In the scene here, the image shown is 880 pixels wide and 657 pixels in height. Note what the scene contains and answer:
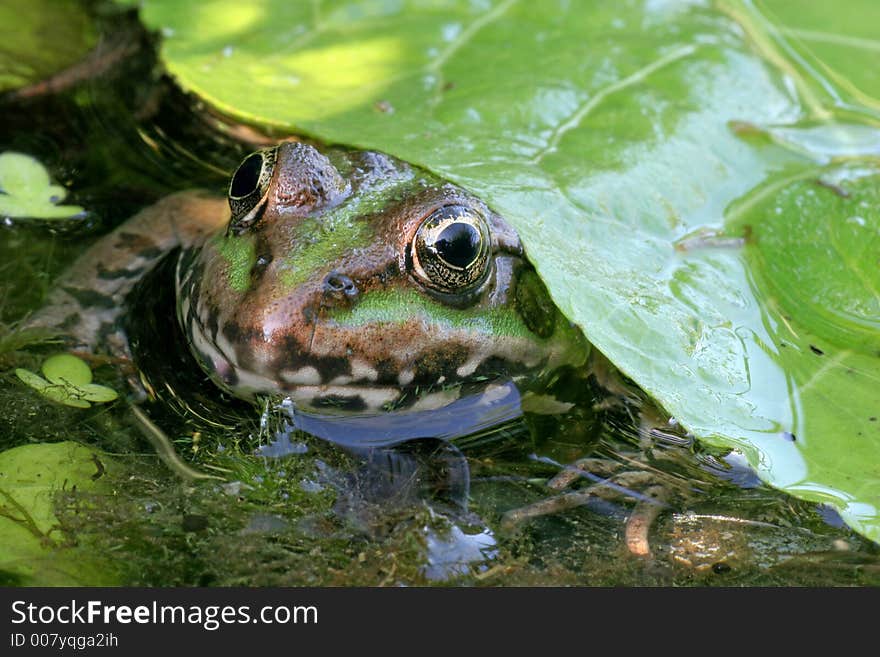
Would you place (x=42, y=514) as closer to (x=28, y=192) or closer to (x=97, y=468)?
(x=97, y=468)

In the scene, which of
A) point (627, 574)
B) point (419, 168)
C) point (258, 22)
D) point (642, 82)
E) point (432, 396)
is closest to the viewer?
point (627, 574)

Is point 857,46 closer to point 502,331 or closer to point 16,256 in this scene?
point 502,331

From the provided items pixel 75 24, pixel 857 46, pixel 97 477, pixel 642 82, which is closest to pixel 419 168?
pixel 642 82

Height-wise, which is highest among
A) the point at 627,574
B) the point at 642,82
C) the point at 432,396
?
the point at 642,82

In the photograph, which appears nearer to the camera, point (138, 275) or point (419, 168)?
point (419, 168)

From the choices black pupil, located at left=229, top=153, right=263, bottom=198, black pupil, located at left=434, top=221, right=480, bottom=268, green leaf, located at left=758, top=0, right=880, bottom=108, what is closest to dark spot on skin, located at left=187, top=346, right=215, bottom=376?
black pupil, located at left=229, top=153, right=263, bottom=198

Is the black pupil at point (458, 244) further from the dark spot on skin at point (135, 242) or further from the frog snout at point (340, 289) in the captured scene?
the dark spot on skin at point (135, 242)

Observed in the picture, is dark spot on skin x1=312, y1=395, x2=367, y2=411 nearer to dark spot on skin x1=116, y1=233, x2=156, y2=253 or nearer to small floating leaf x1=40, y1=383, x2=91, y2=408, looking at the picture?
small floating leaf x1=40, y1=383, x2=91, y2=408

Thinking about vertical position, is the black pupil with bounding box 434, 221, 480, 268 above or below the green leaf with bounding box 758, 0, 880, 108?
below
